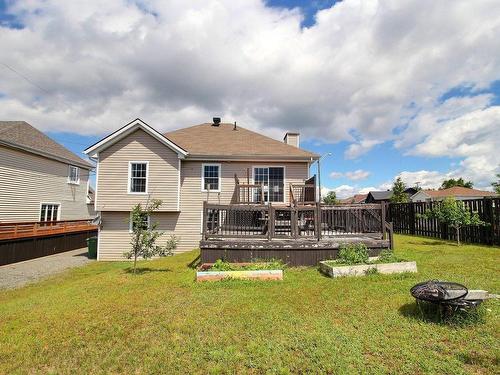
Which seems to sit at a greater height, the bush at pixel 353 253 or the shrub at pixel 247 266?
the bush at pixel 353 253

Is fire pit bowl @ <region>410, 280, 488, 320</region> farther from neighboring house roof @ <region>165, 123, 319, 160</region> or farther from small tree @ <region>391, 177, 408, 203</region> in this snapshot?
small tree @ <region>391, 177, 408, 203</region>

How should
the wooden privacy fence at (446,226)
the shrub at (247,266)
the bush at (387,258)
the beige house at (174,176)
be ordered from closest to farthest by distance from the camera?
1. the bush at (387,258)
2. the shrub at (247,266)
3. the wooden privacy fence at (446,226)
4. the beige house at (174,176)

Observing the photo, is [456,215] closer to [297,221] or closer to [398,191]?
[297,221]

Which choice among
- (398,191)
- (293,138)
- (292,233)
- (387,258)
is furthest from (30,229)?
(398,191)

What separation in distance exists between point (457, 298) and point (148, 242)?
853 cm

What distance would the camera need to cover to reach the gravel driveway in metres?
10.5

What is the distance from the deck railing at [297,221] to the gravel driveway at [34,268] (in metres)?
7.22

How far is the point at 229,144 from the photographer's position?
1686 cm

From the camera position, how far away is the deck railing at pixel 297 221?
9445 millimetres

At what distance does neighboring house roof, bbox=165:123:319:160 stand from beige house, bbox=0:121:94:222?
30.8 ft

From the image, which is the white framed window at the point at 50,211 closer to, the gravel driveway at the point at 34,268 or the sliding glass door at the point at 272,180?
the gravel driveway at the point at 34,268

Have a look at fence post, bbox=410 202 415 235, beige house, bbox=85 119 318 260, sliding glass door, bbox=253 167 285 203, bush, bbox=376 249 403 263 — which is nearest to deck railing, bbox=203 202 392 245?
bush, bbox=376 249 403 263

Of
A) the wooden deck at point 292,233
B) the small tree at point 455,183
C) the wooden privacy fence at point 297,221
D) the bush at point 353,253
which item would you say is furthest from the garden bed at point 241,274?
the small tree at point 455,183

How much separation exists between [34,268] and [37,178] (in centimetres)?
890
